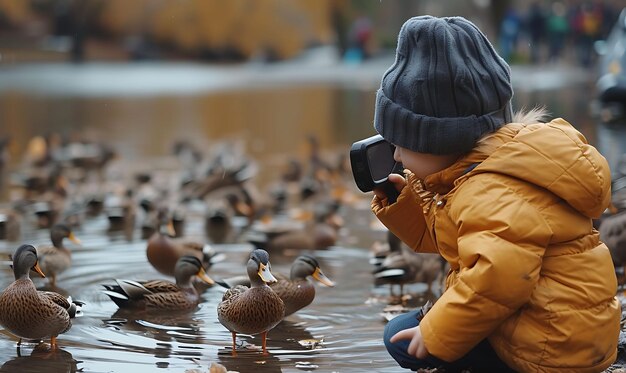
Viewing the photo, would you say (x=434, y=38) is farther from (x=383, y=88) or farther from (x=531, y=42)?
(x=531, y=42)

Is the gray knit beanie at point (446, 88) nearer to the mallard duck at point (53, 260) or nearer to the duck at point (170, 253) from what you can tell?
the duck at point (170, 253)

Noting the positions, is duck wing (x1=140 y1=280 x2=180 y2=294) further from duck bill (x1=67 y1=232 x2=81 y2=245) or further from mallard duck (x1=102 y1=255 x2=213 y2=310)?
duck bill (x1=67 y1=232 x2=81 y2=245)

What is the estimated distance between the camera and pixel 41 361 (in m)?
5.19

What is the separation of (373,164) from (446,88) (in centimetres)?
64

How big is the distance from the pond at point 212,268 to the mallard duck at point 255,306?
0.13m

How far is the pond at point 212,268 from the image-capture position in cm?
524

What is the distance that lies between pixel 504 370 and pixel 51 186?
304 inches

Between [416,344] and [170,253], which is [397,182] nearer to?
[416,344]

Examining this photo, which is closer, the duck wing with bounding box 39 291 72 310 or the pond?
the pond

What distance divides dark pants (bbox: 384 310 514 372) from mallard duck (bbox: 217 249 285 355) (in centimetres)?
109

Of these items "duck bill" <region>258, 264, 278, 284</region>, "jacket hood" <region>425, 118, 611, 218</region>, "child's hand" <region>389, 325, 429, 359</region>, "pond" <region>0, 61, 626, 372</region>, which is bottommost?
"pond" <region>0, 61, 626, 372</region>

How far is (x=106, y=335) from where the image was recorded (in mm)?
5641

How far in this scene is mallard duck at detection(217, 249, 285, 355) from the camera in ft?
17.6

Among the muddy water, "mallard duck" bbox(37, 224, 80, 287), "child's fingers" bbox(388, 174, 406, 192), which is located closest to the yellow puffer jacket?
"child's fingers" bbox(388, 174, 406, 192)
